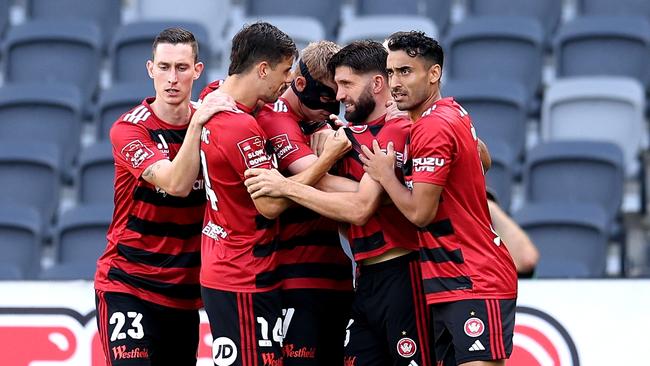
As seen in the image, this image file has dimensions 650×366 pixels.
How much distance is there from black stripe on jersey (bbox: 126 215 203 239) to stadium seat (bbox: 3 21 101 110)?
5715 mm

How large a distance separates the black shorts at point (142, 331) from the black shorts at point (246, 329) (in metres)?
0.47

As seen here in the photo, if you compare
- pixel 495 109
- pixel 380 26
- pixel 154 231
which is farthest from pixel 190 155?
pixel 380 26

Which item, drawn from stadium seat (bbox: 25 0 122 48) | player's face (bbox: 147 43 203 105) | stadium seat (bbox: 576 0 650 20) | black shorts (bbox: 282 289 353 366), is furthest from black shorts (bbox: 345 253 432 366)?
stadium seat (bbox: 25 0 122 48)

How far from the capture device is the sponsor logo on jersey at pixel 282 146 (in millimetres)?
5965

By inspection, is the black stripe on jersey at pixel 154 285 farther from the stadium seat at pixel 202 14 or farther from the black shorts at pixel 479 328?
the stadium seat at pixel 202 14

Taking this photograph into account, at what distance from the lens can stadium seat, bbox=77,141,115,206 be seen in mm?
10227

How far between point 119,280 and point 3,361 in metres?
1.68

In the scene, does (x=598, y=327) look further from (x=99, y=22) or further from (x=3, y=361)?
(x=99, y=22)

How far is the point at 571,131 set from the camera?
10961 mm

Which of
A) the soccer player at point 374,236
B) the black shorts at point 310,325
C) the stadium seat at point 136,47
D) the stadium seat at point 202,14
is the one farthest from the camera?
the stadium seat at point 202,14

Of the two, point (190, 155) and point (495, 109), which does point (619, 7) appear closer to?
point (495, 109)

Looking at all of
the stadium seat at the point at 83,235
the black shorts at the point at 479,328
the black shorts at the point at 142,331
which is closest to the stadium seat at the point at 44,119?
the stadium seat at the point at 83,235

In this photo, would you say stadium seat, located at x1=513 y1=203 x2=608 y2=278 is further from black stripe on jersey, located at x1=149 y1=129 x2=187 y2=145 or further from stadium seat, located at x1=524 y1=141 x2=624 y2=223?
black stripe on jersey, located at x1=149 y1=129 x2=187 y2=145

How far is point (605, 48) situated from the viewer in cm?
1128
